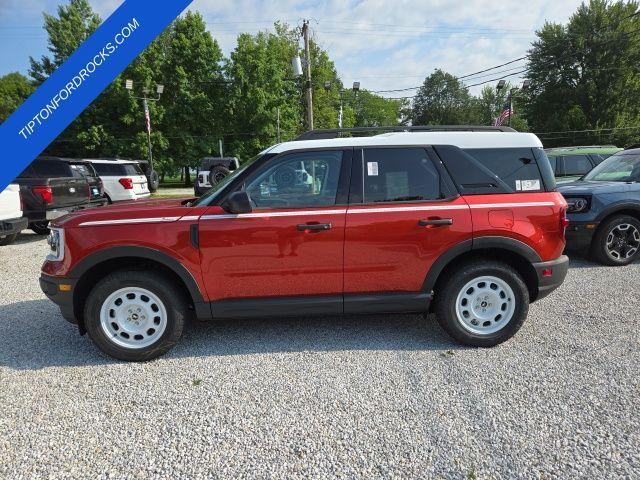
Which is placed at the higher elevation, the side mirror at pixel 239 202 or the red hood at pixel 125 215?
the side mirror at pixel 239 202

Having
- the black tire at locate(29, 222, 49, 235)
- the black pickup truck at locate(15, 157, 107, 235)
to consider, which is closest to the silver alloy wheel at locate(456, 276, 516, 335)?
the black pickup truck at locate(15, 157, 107, 235)

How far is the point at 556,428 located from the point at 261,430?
183 cm

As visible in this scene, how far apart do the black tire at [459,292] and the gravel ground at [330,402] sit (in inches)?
5.1

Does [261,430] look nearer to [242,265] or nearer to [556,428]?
[242,265]

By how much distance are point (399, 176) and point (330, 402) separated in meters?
1.94

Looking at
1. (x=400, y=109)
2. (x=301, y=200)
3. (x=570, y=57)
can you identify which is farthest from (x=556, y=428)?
(x=400, y=109)

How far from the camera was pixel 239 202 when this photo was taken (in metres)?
3.39

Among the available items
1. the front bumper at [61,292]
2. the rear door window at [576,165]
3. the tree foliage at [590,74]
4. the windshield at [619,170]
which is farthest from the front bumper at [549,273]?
the tree foliage at [590,74]

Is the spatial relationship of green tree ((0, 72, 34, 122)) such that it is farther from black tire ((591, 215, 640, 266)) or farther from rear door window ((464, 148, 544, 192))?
black tire ((591, 215, 640, 266))

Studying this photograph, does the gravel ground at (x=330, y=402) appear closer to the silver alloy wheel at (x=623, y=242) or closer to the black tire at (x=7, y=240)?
the silver alloy wheel at (x=623, y=242)

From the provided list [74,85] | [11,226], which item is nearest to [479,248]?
[74,85]

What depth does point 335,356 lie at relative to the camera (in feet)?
12.0

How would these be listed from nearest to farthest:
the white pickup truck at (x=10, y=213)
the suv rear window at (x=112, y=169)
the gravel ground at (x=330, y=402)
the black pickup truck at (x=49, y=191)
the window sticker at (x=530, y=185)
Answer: the gravel ground at (x=330, y=402), the window sticker at (x=530, y=185), the white pickup truck at (x=10, y=213), the black pickup truck at (x=49, y=191), the suv rear window at (x=112, y=169)

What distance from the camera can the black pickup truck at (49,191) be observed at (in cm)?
892
